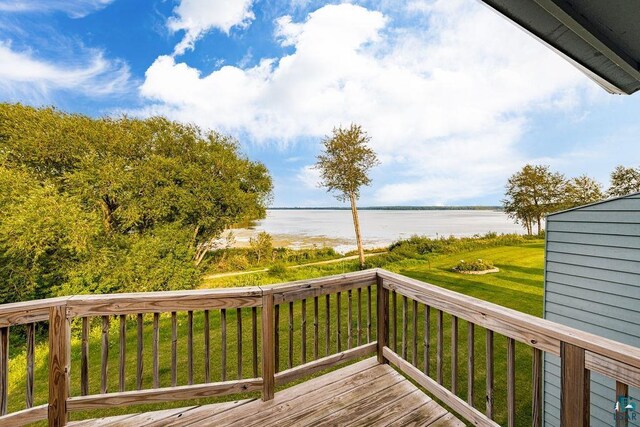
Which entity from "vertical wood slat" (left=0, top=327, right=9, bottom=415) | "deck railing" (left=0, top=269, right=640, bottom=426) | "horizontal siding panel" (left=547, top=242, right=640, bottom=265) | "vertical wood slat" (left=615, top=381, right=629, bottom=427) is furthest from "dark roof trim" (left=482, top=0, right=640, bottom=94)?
"vertical wood slat" (left=0, top=327, right=9, bottom=415)

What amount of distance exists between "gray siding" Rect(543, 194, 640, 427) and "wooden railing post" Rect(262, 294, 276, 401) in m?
3.68

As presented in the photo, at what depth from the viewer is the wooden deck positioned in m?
1.77

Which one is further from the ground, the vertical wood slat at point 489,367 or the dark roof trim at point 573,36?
the dark roof trim at point 573,36

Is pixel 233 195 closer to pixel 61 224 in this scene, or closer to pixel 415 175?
pixel 61 224

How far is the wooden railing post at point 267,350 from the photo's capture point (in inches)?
75.4

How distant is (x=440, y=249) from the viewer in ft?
48.6

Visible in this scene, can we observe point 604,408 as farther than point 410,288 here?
Yes

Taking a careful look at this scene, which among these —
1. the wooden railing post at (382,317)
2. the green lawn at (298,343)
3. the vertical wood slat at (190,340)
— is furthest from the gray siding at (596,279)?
the vertical wood slat at (190,340)

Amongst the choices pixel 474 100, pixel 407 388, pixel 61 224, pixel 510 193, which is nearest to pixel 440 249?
pixel 474 100

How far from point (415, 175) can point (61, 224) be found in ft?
82.6

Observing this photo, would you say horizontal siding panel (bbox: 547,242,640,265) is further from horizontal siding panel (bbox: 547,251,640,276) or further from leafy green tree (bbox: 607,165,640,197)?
leafy green tree (bbox: 607,165,640,197)

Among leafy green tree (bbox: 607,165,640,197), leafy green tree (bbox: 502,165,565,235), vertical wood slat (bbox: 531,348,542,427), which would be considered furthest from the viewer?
leafy green tree (bbox: 502,165,565,235)

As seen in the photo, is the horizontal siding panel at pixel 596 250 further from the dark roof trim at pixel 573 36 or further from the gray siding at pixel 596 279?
the dark roof trim at pixel 573 36

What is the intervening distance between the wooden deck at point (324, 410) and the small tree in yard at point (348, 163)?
33.9ft
